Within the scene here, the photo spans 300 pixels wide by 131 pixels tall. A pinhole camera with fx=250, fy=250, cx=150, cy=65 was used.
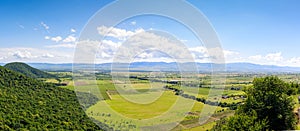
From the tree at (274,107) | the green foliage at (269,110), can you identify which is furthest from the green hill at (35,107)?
the tree at (274,107)

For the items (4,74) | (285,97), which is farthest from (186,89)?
(4,74)

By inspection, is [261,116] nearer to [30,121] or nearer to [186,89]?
[186,89]

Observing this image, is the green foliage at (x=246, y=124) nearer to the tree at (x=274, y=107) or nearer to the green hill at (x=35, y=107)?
the tree at (x=274, y=107)

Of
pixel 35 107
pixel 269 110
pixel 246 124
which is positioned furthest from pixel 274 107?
pixel 35 107

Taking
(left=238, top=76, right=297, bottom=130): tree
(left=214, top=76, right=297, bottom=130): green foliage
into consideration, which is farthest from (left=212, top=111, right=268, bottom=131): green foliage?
(left=238, top=76, right=297, bottom=130): tree

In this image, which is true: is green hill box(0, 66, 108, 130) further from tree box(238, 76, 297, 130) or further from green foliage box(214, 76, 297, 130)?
tree box(238, 76, 297, 130)

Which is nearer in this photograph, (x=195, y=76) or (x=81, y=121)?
(x=195, y=76)
